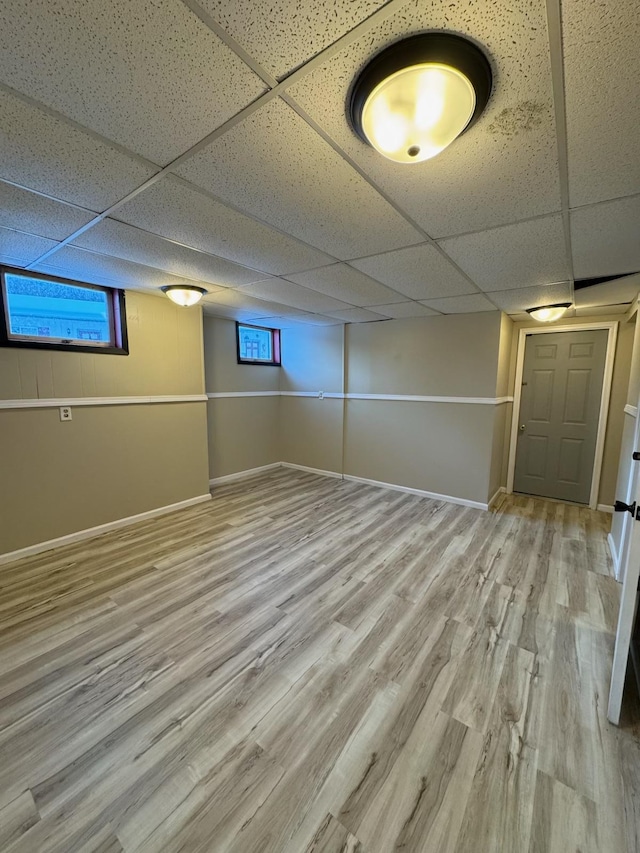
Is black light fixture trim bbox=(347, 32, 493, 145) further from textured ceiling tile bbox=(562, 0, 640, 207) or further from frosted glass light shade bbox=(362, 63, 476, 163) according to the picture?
textured ceiling tile bbox=(562, 0, 640, 207)

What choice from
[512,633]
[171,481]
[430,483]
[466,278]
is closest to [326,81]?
[466,278]

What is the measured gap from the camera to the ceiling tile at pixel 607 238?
159 centimetres

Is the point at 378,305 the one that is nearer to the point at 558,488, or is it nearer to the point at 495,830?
the point at 558,488

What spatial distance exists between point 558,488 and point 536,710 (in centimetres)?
341

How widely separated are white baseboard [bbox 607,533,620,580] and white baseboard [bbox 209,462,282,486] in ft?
14.3

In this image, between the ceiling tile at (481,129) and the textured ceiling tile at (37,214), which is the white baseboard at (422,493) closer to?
the ceiling tile at (481,129)

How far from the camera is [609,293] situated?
2943 millimetres

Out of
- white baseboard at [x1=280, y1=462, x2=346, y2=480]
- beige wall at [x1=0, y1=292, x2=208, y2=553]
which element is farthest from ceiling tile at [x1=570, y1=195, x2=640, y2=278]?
white baseboard at [x1=280, y1=462, x2=346, y2=480]

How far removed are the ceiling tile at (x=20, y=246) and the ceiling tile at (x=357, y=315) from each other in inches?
107

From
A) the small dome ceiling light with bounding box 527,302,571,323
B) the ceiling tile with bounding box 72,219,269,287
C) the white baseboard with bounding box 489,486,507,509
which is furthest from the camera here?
the white baseboard with bounding box 489,486,507,509

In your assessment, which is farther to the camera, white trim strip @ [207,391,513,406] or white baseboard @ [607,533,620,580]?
white trim strip @ [207,391,513,406]

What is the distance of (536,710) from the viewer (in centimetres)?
155

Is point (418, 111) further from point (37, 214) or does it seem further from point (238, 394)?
point (238, 394)

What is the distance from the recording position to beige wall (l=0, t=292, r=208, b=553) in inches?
108
